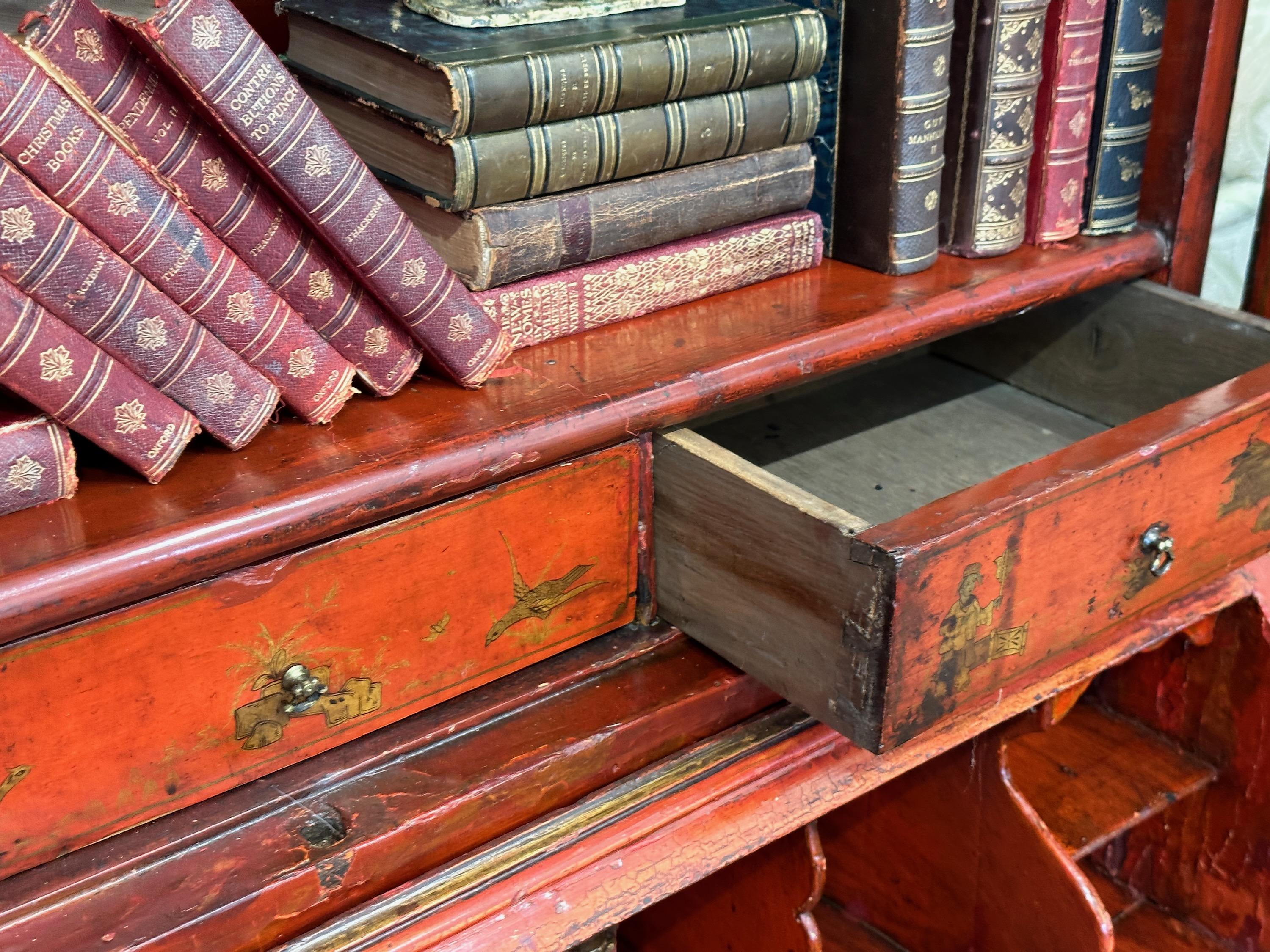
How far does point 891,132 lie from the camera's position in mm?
1025

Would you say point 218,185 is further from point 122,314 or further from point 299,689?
point 299,689

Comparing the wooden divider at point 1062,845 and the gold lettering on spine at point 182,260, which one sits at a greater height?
the gold lettering on spine at point 182,260

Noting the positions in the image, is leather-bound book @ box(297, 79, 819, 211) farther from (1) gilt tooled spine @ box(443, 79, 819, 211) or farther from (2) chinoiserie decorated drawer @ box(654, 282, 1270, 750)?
(2) chinoiserie decorated drawer @ box(654, 282, 1270, 750)

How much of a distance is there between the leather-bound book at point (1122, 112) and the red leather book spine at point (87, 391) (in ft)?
2.67

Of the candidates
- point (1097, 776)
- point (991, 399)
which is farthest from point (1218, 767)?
point (991, 399)

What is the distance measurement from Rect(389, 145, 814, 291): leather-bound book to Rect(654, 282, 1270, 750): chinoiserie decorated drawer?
0.15 metres

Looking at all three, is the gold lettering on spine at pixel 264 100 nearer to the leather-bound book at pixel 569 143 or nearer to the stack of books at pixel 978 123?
the leather-bound book at pixel 569 143

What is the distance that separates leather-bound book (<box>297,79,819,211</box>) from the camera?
847 mm

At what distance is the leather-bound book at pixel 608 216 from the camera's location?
0.88 metres

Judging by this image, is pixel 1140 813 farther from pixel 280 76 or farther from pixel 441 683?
pixel 280 76

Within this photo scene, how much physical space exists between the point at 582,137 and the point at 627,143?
39mm

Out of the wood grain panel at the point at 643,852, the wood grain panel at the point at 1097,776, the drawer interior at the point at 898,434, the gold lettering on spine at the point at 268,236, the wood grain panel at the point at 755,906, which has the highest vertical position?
the gold lettering on spine at the point at 268,236

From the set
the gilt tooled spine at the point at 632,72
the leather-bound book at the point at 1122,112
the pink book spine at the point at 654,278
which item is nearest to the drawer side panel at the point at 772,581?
the pink book spine at the point at 654,278

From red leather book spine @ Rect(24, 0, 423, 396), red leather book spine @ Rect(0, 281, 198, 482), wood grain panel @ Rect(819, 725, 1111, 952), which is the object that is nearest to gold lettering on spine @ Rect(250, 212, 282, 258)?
red leather book spine @ Rect(24, 0, 423, 396)
